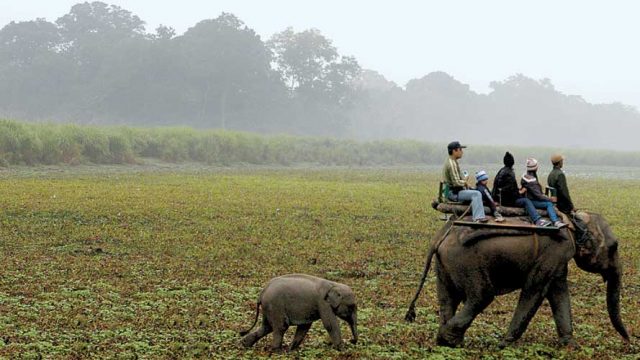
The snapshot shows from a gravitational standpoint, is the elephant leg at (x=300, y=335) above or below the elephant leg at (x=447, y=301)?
below

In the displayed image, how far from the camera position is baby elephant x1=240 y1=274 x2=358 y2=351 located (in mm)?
8016

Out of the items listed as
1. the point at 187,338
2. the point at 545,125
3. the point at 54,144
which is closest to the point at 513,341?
the point at 187,338

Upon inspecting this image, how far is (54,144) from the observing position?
117ft

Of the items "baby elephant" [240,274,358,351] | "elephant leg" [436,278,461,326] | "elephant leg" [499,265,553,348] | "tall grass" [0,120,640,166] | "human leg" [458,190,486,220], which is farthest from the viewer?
"tall grass" [0,120,640,166]

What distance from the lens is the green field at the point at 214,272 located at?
8578 millimetres

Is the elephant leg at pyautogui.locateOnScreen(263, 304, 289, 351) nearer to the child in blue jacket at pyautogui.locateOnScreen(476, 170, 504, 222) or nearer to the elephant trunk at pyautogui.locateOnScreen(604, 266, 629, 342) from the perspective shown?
the child in blue jacket at pyautogui.locateOnScreen(476, 170, 504, 222)

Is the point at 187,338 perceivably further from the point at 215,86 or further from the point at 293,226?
the point at 215,86

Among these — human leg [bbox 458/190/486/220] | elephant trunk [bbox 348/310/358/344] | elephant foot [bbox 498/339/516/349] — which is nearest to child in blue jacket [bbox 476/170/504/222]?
human leg [bbox 458/190/486/220]

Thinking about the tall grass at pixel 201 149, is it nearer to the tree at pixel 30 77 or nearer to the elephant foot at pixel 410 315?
the elephant foot at pixel 410 315

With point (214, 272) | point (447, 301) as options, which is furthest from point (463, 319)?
point (214, 272)

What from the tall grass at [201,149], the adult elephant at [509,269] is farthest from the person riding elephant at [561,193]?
the tall grass at [201,149]

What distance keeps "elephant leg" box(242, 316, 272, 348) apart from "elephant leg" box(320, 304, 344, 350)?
1.89ft

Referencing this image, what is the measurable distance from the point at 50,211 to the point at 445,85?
10986cm

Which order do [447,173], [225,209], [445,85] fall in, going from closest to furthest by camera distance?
[447,173]
[225,209]
[445,85]
